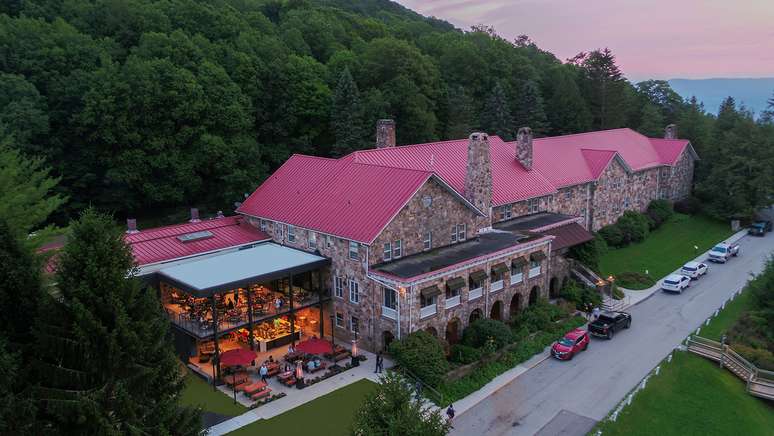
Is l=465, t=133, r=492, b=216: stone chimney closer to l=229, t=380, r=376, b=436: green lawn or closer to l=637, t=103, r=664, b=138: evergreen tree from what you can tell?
l=229, t=380, r=376, b=436: green lawn

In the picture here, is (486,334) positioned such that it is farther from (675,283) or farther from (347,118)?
(347,118)

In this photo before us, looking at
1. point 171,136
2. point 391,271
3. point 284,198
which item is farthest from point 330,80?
point 391,271

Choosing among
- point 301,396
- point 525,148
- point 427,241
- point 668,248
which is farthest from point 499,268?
point 668,248

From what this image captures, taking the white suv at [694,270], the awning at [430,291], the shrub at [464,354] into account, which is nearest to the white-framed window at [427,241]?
the awning at [430,291]

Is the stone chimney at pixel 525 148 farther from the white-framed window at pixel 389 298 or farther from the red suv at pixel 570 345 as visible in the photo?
the white-framed window at pixel 389 298

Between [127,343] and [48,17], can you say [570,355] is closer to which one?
[127,343]

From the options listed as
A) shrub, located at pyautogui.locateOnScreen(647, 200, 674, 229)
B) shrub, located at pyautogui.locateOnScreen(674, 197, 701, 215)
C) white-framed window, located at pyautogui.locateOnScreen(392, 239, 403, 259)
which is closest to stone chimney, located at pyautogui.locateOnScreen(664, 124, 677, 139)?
shrub, located at pyautogui.locateOnScreen(674, 197, 701, 215)

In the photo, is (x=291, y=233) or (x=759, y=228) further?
(x=759, y=228)
